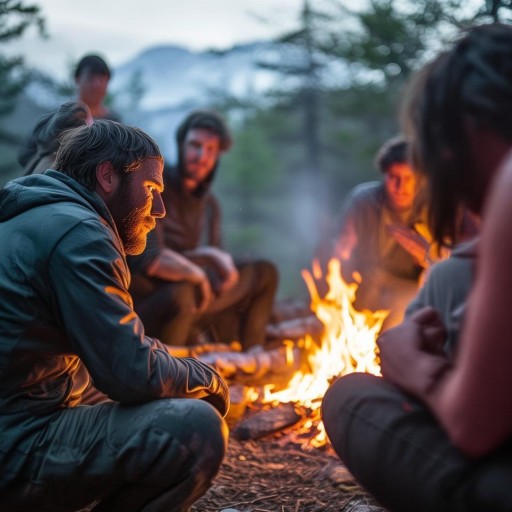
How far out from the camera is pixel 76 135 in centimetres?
254

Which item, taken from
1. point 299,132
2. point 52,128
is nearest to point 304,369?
point 52,128

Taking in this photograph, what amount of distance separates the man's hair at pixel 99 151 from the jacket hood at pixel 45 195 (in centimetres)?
6

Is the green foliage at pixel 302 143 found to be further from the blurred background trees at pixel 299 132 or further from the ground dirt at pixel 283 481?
the ground dirt at pixel 283 481

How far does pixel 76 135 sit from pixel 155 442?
3.74 feet

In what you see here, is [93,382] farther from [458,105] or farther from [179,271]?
[179,271]

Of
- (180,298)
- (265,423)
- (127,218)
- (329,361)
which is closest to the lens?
(127,218)

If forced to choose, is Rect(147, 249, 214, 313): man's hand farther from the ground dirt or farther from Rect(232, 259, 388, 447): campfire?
the ground dirt

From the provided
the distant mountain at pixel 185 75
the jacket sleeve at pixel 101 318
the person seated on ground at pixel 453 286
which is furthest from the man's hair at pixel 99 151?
the distant mountain at pixel 185 75

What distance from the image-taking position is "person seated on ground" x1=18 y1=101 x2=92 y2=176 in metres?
3.39

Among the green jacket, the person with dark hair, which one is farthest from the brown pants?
the green jacket

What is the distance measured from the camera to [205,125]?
581 centimetres

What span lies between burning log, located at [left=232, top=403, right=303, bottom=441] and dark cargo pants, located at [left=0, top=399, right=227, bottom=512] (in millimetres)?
1745

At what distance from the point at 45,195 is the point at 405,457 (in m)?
1.42

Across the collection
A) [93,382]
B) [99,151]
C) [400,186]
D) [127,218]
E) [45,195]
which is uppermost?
[99,151]
